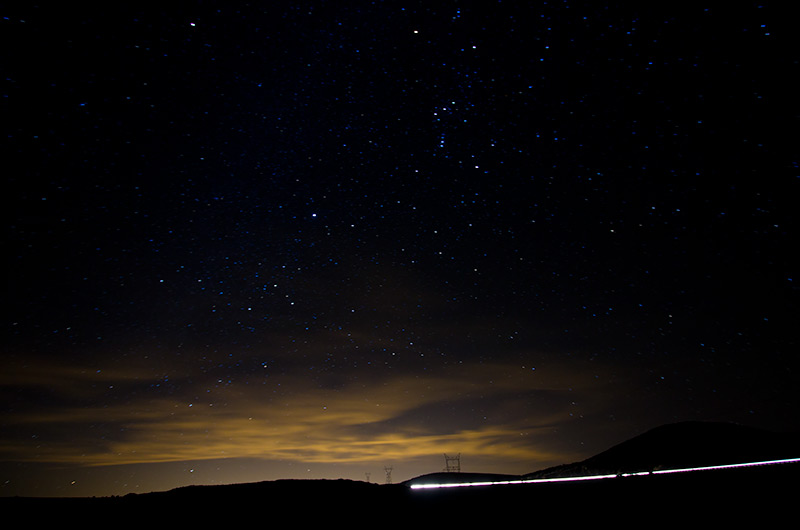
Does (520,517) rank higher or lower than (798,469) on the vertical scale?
lower

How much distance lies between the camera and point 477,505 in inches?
97.3

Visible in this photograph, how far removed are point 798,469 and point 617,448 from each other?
2786 cm

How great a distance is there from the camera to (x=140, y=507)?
3.31 meters

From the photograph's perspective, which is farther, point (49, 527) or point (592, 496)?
point (49, 527)

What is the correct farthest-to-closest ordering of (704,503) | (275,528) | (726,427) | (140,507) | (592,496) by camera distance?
(726,427)
(140,507)
(275,528)
(592,496)
(704,503)

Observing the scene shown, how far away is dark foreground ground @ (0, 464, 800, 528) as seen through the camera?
194 centimetres

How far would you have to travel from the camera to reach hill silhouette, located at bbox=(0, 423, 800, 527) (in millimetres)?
1951

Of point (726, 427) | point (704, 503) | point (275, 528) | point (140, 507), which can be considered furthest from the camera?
point (726, 427)

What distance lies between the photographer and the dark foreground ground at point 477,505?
1.94m

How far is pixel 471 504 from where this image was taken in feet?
8.20

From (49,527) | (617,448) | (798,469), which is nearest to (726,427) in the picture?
(617,448)

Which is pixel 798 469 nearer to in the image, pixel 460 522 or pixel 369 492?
pixel 460 522

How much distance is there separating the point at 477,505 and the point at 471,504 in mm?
40

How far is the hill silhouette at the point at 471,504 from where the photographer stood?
1.95 metres
